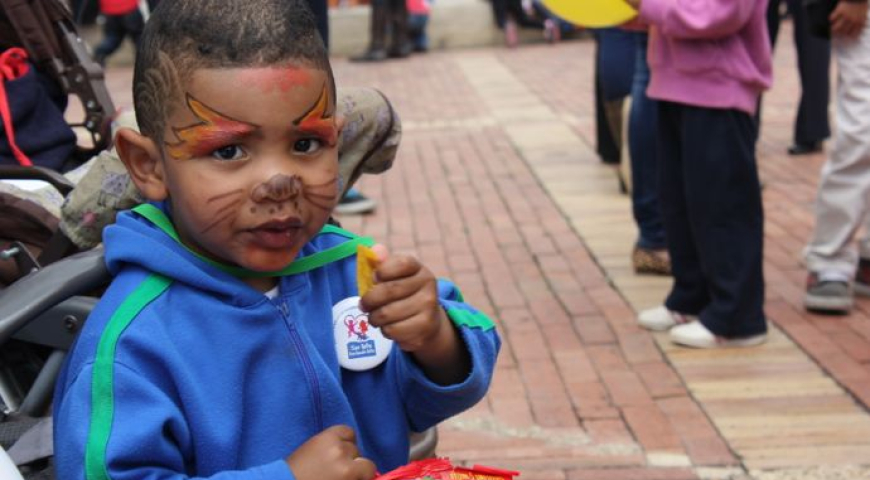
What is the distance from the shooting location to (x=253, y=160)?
1.82m

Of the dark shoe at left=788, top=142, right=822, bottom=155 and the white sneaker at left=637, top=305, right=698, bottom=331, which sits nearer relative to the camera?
the white sneaker at left=637, top=305, right=698, bottom=331

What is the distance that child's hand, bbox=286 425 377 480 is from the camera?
Result: 1780mm

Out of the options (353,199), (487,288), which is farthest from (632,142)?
(353,199)

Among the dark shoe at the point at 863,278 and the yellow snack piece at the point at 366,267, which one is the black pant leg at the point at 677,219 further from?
the yellow snack piece at the point at 366,267

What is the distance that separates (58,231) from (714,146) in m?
2.38

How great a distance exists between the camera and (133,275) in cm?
190

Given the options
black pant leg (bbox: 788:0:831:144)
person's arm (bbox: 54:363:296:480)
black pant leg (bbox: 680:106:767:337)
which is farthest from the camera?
black pant leg (bbox: 788:0:831:144)

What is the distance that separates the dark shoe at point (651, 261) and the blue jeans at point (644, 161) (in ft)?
0.09

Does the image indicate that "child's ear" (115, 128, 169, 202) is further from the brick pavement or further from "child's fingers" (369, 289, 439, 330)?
the brick pavement

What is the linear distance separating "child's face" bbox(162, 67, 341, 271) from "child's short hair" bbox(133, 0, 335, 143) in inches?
0.8

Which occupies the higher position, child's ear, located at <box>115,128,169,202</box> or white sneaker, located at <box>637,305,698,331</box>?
child's ear, located at <box>115,128,169,202</box>

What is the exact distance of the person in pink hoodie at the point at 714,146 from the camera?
161 inches

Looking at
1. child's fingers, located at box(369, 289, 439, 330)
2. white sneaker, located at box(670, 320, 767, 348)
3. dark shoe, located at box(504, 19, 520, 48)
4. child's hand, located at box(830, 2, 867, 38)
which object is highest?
child's fingers, located at box(369, 289, 439, 330)

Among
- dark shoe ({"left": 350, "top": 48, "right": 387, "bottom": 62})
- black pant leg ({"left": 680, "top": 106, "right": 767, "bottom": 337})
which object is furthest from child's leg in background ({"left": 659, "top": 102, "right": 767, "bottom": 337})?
dark shoe ({"left": 350, "top": 48, "right": 387, "bottom": 62})
